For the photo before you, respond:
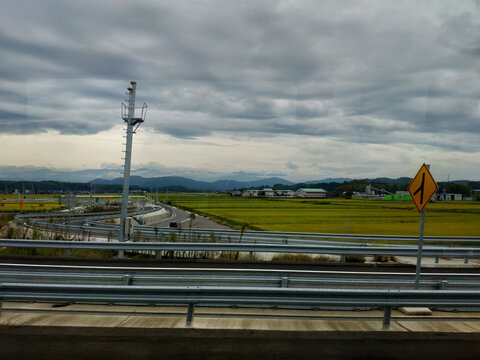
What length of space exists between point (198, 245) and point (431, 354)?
26.9 ft

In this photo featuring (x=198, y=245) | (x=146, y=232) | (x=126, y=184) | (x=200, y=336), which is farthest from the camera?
(x=146, y=232)

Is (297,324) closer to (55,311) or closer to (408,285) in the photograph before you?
(408,285)

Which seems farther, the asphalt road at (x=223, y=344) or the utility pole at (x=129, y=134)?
the utility pole at (x=129, y=134)

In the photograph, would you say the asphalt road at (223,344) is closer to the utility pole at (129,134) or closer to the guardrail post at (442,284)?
the guardrail post at (442,284)

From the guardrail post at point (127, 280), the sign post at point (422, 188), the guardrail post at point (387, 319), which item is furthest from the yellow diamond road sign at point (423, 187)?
the guardrail post at point (127, 280)

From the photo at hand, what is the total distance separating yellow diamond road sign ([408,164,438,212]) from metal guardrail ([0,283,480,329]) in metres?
2.61

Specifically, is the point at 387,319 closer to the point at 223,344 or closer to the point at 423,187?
the point at 223,344

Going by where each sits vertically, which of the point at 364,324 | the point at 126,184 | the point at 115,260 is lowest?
the point at 115,260

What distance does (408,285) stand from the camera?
848 centimetres

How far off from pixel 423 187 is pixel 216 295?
17.1 feet

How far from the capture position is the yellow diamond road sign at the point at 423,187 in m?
8.12

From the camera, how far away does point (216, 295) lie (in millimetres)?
5941

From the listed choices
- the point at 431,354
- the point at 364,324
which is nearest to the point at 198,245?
the point at 364,324

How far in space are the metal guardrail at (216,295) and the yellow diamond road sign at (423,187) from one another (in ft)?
8.56
